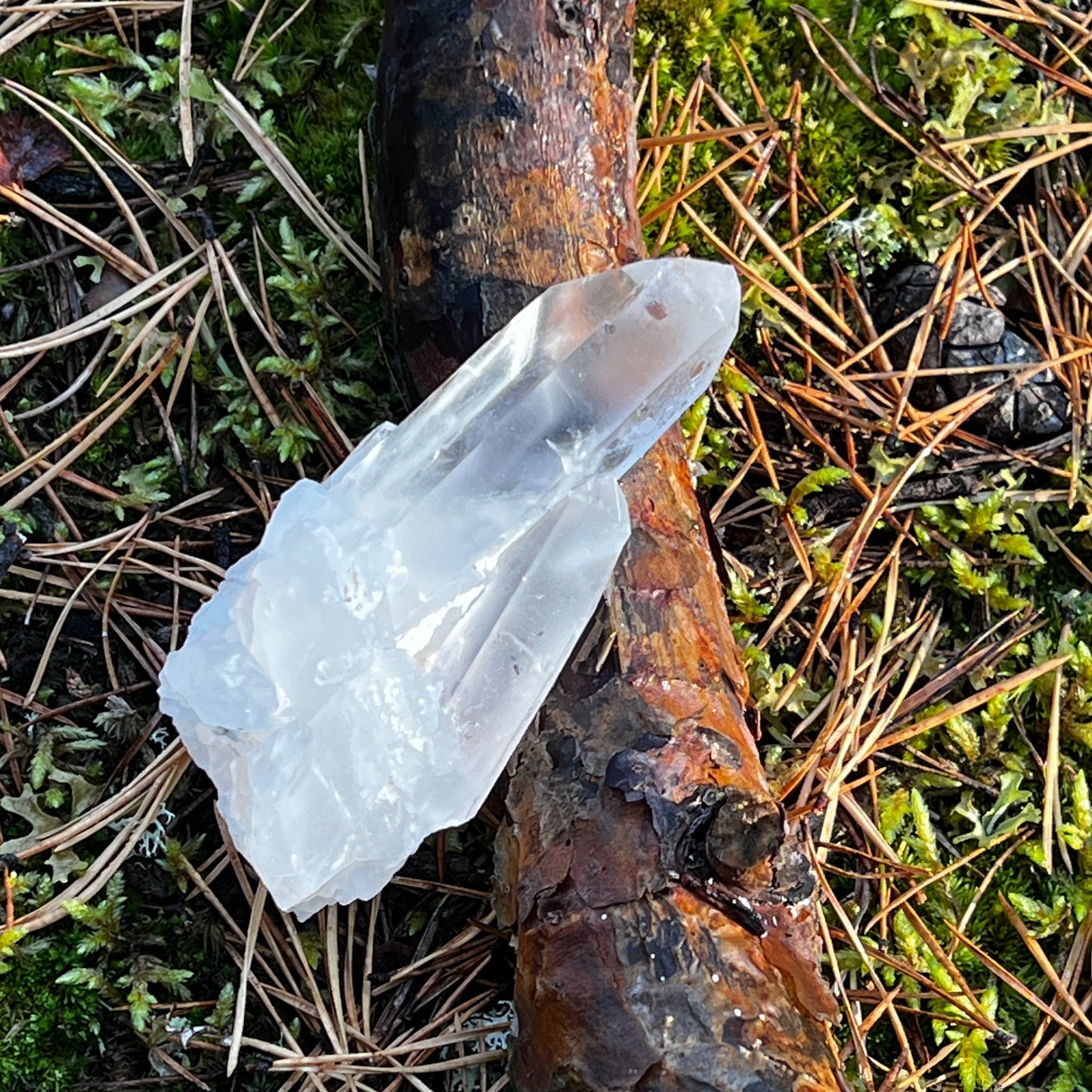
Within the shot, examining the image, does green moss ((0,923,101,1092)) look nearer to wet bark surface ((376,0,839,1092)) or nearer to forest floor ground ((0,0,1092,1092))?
forest floor ground ((0,0,1092,1092))

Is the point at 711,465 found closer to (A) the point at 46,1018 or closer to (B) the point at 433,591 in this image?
(B) the point at 433,591

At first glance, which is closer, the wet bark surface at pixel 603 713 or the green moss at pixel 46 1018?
the wet bark surface at pixel 603 713

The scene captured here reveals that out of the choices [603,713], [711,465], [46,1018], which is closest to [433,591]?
[603,713]

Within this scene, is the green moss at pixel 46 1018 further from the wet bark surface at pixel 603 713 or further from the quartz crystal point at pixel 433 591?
the wet bark surface at pixel 603 713

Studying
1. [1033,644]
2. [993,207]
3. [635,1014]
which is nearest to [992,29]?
[993,207]

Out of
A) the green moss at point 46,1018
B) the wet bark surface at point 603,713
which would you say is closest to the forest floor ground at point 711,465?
the green moss at point 46,1018

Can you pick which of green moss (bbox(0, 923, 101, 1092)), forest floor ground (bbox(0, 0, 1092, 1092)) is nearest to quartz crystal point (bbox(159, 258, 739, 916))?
forest floor ground (bbox(0, 0, 1092, 1092))
